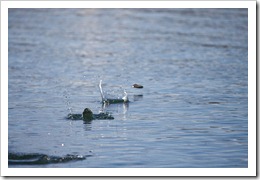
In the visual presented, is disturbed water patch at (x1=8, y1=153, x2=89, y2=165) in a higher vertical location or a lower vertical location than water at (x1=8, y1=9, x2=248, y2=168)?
lower

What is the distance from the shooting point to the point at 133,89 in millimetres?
20203

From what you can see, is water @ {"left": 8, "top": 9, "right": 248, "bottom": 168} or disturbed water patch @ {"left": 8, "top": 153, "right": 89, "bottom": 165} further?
water @ {"left": 8, "top": 9, "right": 248, "bottom": 168}

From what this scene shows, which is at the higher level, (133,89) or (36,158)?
(133,89)

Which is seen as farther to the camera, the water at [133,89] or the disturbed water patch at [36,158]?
the water at [133,89]

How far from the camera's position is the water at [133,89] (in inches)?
543

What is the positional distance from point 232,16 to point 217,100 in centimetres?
1853

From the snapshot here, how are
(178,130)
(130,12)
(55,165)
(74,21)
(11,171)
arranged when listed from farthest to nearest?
(130,12), (74,21), (178,130), (55,165), (11,171)

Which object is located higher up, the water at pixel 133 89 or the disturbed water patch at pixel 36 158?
the water at pixel 133 89

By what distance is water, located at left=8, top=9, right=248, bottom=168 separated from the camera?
13.8 meters

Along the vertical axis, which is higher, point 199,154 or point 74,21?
point 74,21

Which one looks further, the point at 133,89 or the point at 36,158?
the point at 133,89

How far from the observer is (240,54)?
2572 cm

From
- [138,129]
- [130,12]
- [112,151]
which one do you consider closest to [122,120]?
[138,129]

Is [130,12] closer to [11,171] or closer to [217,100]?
[217,100]
